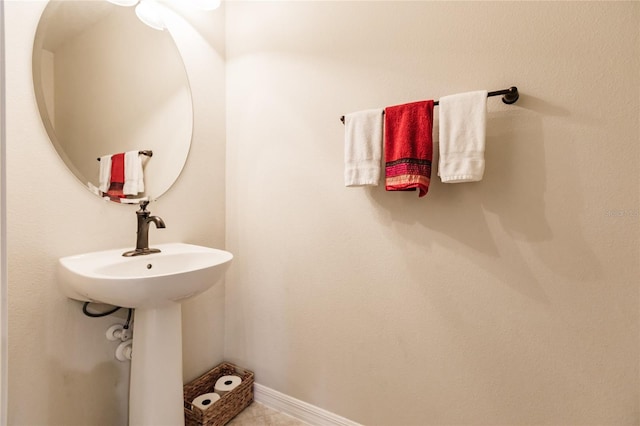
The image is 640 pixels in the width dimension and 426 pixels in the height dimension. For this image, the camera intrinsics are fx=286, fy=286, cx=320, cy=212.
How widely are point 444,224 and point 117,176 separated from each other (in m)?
1.31

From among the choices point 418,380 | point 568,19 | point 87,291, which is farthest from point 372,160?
point 87,291

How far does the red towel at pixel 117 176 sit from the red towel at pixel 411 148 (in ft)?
3.51

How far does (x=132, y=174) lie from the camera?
1211 millimetres

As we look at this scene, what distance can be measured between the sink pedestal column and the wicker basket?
0.74 ft

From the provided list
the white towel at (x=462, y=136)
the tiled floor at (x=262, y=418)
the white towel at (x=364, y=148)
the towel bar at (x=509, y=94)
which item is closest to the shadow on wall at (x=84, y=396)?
the tiled floor at (x=262, y=418)

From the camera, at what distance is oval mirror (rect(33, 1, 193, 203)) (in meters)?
0.99

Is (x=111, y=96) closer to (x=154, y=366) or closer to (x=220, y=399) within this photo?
(x=154, y=366)

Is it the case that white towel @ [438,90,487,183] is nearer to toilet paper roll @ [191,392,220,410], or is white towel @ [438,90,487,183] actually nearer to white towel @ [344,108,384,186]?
white towel @ [344,108,384,186]

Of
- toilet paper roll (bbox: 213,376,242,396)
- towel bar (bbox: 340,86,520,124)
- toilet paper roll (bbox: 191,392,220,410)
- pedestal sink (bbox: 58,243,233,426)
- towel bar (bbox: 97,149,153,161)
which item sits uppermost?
towel bar (bbox: 340,86,520,124)

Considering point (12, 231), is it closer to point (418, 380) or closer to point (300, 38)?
point (300, 38)

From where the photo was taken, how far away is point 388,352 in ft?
3.86

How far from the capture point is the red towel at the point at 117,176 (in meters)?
1.14

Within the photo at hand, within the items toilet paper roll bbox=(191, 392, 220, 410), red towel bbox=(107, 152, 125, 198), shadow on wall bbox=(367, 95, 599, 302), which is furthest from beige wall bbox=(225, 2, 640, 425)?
red towel bbox=(107, 152, 125, 198)

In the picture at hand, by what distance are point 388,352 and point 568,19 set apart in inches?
51.2
